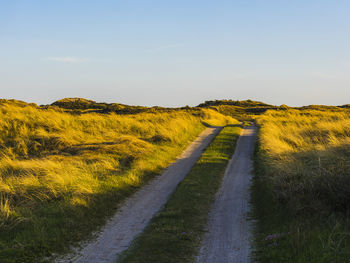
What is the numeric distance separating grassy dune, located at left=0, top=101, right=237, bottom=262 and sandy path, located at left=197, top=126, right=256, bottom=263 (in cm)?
330

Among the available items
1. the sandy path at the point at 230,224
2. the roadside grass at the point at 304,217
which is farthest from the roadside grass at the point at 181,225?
the roadside grass at the point at 304,217

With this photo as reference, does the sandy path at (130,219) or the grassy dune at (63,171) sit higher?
the grassy dune at (63,171)

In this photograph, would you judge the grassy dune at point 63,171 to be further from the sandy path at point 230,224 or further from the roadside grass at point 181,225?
the sandy path at point 230,224

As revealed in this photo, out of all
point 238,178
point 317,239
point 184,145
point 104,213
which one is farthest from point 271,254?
point 184,145

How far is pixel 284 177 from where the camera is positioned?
33.6ft

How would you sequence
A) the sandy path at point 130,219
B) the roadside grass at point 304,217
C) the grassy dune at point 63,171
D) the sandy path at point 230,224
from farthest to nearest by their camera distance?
the grassy dune at point 63,171 < the sandy path at point 130,219 < the sandy path at point 230,224 < the roadside grass at point 304,217

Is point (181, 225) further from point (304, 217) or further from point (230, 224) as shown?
point (304, 217)

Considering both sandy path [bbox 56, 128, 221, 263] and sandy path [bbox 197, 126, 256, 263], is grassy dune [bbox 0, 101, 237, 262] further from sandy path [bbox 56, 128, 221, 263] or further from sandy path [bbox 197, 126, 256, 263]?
sandy path [bbox 197, 126, 256, 263]

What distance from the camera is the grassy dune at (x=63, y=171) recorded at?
7738 millimetres

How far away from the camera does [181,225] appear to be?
8.41 metres

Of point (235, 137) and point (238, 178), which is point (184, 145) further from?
point (238, 178)

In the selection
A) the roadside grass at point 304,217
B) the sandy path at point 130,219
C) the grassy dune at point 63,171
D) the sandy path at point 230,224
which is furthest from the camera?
the grassy dune at point 63,171

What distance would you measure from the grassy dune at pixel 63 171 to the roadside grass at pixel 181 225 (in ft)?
5.65

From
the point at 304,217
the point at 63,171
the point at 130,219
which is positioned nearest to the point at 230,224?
the point at 304,217
